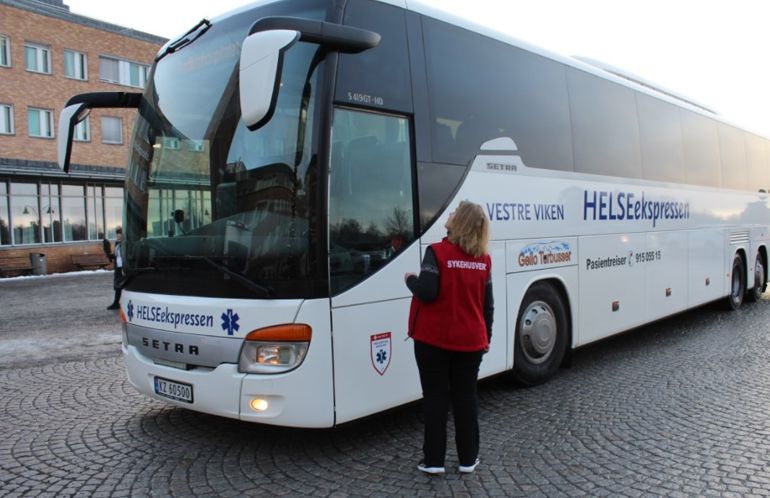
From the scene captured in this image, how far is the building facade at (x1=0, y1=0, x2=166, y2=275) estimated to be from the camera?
26.3 m

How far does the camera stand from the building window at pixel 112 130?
30266mm

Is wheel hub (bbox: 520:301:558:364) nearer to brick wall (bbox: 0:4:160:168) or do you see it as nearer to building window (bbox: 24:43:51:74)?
brick wall (bbox: 0:4:160:168)

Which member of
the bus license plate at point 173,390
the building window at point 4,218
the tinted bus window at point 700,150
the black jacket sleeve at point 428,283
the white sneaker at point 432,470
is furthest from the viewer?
the building window at point 4,218

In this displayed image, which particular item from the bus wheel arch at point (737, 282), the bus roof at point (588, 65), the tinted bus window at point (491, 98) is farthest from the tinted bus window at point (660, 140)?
the bus wheel arch at point (737, 282)

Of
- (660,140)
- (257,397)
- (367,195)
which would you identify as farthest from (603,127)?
(257,397)

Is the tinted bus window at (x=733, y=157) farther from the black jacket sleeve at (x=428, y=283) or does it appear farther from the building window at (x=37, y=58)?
the building window at (x=37, y=58)

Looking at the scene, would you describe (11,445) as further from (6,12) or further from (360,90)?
(6,12)

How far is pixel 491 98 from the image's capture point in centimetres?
560

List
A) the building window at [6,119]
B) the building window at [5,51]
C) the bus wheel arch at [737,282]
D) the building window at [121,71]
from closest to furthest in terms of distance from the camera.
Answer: the bus wheel arch at [737,282] < the building window at [6,119] < the building window at [5,51] < the building window at [121,71]

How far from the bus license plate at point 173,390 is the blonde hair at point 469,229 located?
222 centimetres

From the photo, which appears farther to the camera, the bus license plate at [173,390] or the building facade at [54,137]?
the building facade at [54,137]

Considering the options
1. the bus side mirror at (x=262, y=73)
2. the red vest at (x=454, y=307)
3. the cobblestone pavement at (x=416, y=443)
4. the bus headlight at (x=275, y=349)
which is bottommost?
the cobblestone pavement at (x=416, y=443)

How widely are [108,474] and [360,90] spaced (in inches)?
128

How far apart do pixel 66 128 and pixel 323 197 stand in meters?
2.69
